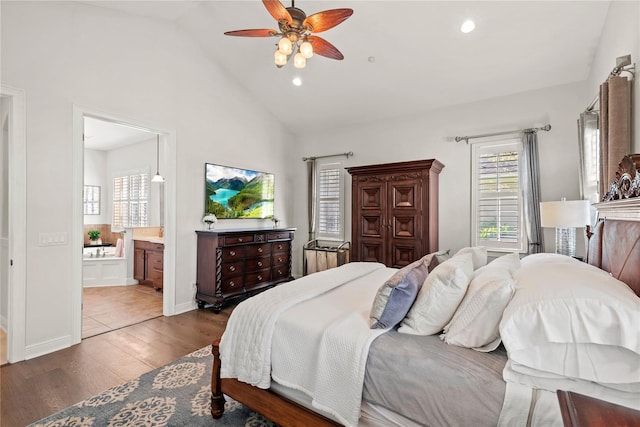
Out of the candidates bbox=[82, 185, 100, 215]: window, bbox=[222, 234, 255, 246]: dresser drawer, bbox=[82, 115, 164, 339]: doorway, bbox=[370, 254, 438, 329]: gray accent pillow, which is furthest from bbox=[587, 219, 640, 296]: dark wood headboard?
bbox=[82, 185, 100, 215]: window

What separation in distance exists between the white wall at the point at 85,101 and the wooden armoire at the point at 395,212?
2.23 m

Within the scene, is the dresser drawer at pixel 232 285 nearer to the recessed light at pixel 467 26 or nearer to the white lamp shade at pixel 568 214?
the white lamp shade at pixel 568 214

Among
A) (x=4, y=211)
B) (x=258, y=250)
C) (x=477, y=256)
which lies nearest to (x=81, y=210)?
(x=4, y=211)

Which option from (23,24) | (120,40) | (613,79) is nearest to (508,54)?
(613,79)

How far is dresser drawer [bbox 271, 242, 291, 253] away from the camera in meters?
4.82

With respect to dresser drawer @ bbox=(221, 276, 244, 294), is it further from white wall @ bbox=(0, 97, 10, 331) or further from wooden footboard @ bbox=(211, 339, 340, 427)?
wooden footboard @ bbox=(211, 339, 340, 427)

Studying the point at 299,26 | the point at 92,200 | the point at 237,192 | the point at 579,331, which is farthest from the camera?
the point at 92,200

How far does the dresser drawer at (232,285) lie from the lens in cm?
401

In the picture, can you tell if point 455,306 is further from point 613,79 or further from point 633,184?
point 613,79

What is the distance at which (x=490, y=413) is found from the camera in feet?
3.62

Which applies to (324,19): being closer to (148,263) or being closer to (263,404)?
(263,404)

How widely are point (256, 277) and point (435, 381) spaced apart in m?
3.61

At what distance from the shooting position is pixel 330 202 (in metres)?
5.46

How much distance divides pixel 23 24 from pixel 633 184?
4633 mm
